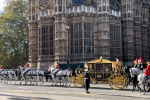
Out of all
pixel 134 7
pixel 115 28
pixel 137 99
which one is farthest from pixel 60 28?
pixel 137 99

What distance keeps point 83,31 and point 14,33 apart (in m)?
16.8

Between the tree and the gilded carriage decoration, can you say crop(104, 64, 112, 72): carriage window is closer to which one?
the gilded carriage decoration

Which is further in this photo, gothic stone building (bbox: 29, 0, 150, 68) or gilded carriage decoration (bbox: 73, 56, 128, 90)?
gothic stone building (bbox: 29, 0, 150, 68)

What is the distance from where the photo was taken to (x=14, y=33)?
44.3m

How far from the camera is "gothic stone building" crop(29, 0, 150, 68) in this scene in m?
33.2

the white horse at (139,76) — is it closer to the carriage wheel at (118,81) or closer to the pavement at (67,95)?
the pavement at (67,95)

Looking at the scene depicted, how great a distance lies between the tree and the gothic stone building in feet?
25.2

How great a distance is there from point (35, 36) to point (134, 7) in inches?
670

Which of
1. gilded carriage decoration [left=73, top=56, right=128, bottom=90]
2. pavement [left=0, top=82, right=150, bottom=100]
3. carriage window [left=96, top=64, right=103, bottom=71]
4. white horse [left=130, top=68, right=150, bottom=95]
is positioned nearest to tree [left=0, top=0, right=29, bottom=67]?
gilded carriage decoration [left=73, top=56, right=128, bottom=90]

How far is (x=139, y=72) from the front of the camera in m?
16.1

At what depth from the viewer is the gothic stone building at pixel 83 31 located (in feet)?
109

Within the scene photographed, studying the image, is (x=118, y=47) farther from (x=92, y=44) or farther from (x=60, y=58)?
(x=60, y=58)

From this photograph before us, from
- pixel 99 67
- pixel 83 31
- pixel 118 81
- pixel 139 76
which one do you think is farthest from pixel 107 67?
pixel 83 31

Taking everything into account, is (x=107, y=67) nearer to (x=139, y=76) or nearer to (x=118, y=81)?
(x=118, y=81)
